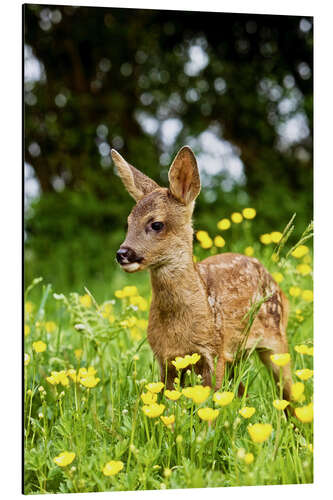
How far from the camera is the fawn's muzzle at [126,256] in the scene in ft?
9.71

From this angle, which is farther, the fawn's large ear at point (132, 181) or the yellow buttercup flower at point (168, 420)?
the fawn's large ear at point (132, 181)

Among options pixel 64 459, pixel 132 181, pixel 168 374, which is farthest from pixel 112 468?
pixel 132 181

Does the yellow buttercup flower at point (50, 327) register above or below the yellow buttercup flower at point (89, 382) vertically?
above

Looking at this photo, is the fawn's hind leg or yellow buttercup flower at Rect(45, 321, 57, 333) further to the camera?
yellow buttercup flower at Rect(45, 321, 57, 333)

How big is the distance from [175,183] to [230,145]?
204cm

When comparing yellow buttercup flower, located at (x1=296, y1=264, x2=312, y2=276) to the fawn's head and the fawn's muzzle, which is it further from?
the fawn's muzzle

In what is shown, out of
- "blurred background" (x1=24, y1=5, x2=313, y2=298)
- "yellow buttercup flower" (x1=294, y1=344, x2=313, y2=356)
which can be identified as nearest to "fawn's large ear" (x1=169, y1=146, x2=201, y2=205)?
"yellow buttercup flower" (x1=294, y1=344, x2=313, y2=356)

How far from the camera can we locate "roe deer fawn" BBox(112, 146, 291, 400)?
308 centimetres

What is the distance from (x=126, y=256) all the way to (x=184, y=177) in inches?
16.8

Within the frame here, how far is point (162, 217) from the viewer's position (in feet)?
10.2

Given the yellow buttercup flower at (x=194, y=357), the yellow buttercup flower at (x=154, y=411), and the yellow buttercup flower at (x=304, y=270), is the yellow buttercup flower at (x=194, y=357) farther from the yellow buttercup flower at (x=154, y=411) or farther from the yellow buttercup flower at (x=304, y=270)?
the yellow buttercup flower at (x=304, y=270)

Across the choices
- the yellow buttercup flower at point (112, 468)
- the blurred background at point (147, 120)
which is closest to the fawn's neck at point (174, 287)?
the yellow buttercup flower at point (112, 468)

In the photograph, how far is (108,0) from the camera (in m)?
3.43

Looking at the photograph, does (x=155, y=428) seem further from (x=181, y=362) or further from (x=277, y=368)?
(x=277, y=368)
